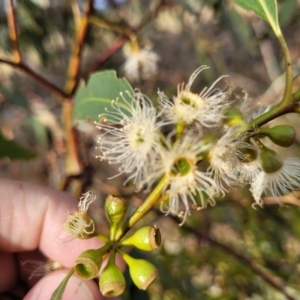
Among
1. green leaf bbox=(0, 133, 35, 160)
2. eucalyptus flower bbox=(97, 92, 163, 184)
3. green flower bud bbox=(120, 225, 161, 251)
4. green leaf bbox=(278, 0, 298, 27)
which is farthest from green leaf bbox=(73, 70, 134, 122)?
green leaf bbox=(278, 0, 298, 27)

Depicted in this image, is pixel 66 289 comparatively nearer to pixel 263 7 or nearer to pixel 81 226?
pixel 81 226

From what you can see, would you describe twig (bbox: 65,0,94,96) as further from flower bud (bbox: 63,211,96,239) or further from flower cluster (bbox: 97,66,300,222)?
flower bud (bbox: 63,211,96,239)

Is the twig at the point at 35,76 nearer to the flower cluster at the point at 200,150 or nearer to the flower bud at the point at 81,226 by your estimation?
the flower cluster at the point at 200,150

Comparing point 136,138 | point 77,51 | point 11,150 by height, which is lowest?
point 11,150

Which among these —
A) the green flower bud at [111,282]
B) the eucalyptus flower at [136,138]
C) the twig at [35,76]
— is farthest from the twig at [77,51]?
the green flower bud at [111,282]

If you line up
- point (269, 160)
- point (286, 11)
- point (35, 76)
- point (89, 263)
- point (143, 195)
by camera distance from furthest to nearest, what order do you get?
point (143, 195) < point (286, 11) < point (35, 76) < point (269, 160) < point (89, 263)

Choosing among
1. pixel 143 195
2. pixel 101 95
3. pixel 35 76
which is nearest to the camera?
pixel 101 95

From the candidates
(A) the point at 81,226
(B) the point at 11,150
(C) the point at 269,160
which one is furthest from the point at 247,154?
(B) the point at 11,150
